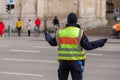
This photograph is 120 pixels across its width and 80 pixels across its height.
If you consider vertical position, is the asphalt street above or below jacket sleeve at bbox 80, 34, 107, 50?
below

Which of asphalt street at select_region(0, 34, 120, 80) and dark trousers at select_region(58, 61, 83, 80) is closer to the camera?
dark trousers at select_region(58, 61, 83, 80)

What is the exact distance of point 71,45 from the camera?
25.0ft

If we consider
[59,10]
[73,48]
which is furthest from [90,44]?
[59,10]

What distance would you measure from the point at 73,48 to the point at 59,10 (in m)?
33.1

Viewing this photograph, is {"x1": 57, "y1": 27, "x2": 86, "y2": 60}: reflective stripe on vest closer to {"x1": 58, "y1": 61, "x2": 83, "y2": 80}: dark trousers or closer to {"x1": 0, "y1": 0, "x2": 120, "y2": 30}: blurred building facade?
{"x1": 58, "y1": 61, "x2": 83, "y2": 80}: dark trousers

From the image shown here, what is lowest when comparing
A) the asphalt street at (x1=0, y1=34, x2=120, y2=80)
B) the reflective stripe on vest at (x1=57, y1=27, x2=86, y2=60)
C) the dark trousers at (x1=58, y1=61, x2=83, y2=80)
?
the asphalt street at (x1=0, y1=34, x2=120, y2=80)

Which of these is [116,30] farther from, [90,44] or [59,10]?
[90,44]

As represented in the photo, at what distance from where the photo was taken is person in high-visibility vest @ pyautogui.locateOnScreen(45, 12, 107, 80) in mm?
7551

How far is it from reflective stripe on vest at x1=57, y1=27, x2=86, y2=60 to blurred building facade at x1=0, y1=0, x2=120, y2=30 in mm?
31839

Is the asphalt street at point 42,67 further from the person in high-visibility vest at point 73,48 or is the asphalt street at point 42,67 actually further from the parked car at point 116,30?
the parked car at point 116,30

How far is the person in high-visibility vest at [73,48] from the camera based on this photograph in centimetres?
755

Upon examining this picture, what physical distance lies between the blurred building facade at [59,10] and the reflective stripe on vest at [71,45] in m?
31.8

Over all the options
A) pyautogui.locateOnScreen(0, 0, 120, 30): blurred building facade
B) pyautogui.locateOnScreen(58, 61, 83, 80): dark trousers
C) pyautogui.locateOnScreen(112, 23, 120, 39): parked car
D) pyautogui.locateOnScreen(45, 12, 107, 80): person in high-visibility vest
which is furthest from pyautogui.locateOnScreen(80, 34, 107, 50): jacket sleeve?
pyautogui.locateOnScreen(0, 0, 120, 30): blurred building facade

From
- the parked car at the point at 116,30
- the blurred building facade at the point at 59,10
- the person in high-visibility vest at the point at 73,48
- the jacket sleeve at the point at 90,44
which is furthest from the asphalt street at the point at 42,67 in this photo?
the blurred building facade at the point at 59,10
